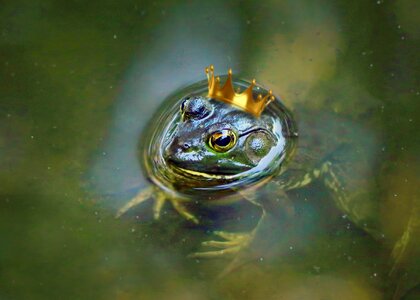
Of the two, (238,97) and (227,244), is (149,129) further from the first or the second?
(227,244)

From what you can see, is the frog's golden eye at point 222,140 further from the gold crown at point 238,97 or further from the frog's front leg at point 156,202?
the frog's front leg at point 156,202

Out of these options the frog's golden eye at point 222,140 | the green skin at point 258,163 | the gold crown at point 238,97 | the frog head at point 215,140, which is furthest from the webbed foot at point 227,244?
the gold crown at point 238,97

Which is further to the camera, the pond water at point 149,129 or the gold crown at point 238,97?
the gold crown at point 238,97

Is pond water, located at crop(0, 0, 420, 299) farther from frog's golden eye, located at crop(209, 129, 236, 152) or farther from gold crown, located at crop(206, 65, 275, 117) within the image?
frog's golden eye, located at crop(209, 129, 236, 152)

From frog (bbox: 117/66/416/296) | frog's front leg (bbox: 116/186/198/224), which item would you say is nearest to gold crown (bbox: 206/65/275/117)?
frog (bbox: 117/66/416/296)

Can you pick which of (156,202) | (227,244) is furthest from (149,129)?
(227,244)

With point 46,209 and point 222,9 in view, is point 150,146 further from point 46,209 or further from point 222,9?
point 222,9
